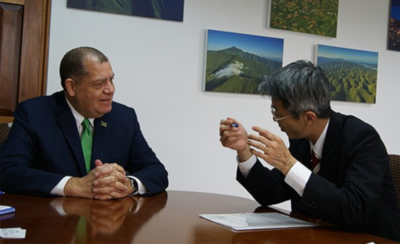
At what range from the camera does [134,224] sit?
1660 mm

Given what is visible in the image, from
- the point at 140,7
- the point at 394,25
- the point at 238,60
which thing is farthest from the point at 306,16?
the point at 140,7

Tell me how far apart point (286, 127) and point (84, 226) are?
1.04 meters

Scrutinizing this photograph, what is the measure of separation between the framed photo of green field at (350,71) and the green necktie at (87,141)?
236 cm

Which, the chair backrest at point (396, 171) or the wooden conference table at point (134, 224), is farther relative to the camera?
the chair backrest at point (396, 171)

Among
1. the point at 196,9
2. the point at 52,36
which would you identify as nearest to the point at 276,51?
the point at 196,9

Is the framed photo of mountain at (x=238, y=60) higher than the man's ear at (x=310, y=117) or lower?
higher

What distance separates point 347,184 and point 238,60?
7.26 feet

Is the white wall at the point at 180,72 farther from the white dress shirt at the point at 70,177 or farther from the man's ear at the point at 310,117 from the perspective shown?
the man's ear at the point at 310,117

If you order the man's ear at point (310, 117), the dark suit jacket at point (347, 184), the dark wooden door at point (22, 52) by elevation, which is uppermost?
the dark wooden door at point (22, 52)

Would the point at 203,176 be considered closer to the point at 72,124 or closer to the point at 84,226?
the point at 72,124

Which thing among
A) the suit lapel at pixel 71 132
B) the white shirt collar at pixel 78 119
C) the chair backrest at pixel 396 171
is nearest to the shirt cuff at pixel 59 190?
the suit lapel at pixel 71 132

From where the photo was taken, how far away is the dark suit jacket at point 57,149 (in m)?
2.29

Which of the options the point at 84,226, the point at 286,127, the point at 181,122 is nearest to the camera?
the point at 84,226

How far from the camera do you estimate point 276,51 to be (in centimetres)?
412
